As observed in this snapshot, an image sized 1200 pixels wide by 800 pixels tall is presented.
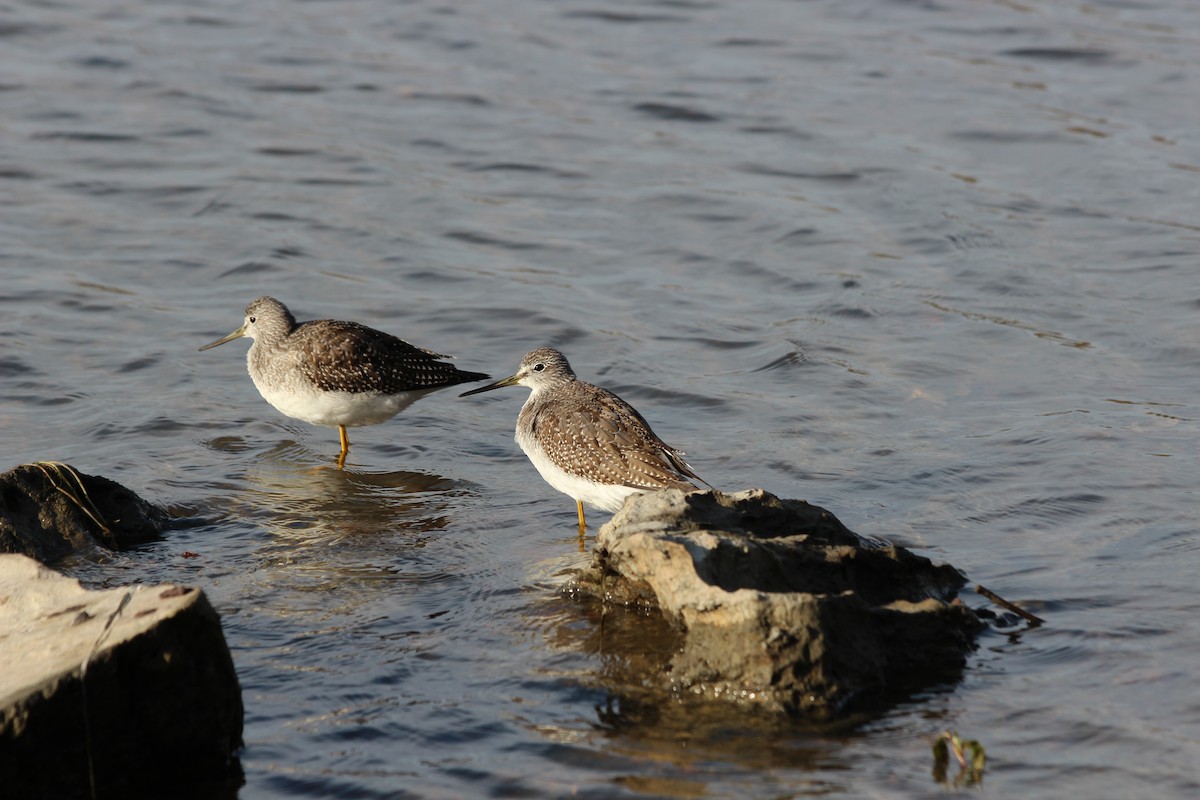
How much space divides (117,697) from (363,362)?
16.4 feet

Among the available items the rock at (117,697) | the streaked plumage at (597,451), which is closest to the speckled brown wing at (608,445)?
the streaked plumage at (597,451)

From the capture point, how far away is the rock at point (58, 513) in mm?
7289

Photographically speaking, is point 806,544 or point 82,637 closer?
point 82,637

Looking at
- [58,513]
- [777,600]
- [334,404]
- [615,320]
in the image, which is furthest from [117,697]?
[615,320]

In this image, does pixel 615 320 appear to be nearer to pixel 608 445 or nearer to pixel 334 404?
pixel 334 404

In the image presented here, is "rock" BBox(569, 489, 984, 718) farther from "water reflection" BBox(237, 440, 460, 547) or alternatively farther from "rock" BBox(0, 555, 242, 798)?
"rock" BBox(0, 555, 242, 798)

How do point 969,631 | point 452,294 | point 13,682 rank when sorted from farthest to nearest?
point 452,294 < point 969,631 < point 13,682

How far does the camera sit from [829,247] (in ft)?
44.8

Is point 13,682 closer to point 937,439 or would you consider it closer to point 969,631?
point 969,631

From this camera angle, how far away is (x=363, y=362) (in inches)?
387

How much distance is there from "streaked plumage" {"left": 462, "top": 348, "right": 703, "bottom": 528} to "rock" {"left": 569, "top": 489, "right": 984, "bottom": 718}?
577mm

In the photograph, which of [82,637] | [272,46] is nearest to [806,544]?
[82,637]

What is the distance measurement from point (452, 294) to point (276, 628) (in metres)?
6.43

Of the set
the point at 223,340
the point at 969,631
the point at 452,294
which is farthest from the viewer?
the point at 452,294
